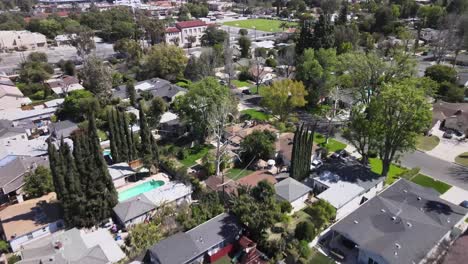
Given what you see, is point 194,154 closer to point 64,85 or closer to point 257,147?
point 257,147

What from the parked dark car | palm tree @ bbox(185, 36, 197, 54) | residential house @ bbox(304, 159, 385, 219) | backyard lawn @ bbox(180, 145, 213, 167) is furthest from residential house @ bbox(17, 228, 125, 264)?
palm tree @ bbox(185, 36, 197, 54)

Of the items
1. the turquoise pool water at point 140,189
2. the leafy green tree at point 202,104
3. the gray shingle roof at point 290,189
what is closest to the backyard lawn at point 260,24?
the leafy green tree at point 202,104

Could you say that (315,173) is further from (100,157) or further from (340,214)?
(100,157)

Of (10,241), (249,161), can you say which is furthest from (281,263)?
(10,241)

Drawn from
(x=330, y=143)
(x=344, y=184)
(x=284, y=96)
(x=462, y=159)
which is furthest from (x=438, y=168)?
(x=284, y=96)

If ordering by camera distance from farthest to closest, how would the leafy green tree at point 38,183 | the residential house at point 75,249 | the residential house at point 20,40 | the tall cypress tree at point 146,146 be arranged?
the residential house at point 20,40
the tall cypress tree at point 146,146
the leafy green tree at point 38,183
the residential house at point 75,249

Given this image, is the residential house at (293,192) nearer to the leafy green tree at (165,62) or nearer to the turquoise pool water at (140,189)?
the turquoise pool water at (140,189)

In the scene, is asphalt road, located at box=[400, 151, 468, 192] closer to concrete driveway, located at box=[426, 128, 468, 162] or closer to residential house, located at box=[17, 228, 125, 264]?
concrete driveway, located at box=[426, 128, 468, 162]
